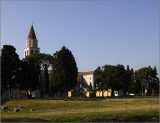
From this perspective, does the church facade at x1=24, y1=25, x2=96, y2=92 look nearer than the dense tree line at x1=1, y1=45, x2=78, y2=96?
No

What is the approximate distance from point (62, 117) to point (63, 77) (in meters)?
46.4

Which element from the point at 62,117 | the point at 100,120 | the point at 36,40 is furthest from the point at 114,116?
the point at 36,40

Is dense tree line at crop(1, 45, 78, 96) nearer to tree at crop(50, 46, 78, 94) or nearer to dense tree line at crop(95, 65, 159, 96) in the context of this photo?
tree at crop(50, 46, 78, 94)

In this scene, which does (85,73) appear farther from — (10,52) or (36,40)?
(10,52)

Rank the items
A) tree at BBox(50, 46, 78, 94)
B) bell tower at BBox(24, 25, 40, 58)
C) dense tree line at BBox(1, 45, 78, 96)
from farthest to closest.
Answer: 1. bell tower at BBox(24, 25, 40, 58)
2. tree at BBox(50, 46, 78, 94)
3. dense tree line at BBox(1, 45, 78, 96)

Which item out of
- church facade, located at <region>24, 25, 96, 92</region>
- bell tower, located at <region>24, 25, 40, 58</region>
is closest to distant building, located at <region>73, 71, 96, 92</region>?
church facade, located at <region>24, 25, 96, 92</region>

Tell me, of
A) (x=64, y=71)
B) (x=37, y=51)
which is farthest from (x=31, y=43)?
(x=64, y=71)

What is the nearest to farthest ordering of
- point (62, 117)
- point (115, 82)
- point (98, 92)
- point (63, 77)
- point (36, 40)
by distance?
point (62, 117) < point (63, 77) < point (115, 82) < point (98, 92) < point (36, 40)

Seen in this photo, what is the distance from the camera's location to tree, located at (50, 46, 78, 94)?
7044cm

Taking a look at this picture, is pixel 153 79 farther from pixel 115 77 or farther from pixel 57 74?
pixel 57 74

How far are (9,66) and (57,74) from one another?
1651cm

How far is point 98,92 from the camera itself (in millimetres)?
90125

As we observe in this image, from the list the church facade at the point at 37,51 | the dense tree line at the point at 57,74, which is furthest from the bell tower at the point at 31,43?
the dense tree line at the point at 57,74

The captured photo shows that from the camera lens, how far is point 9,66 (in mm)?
58688
